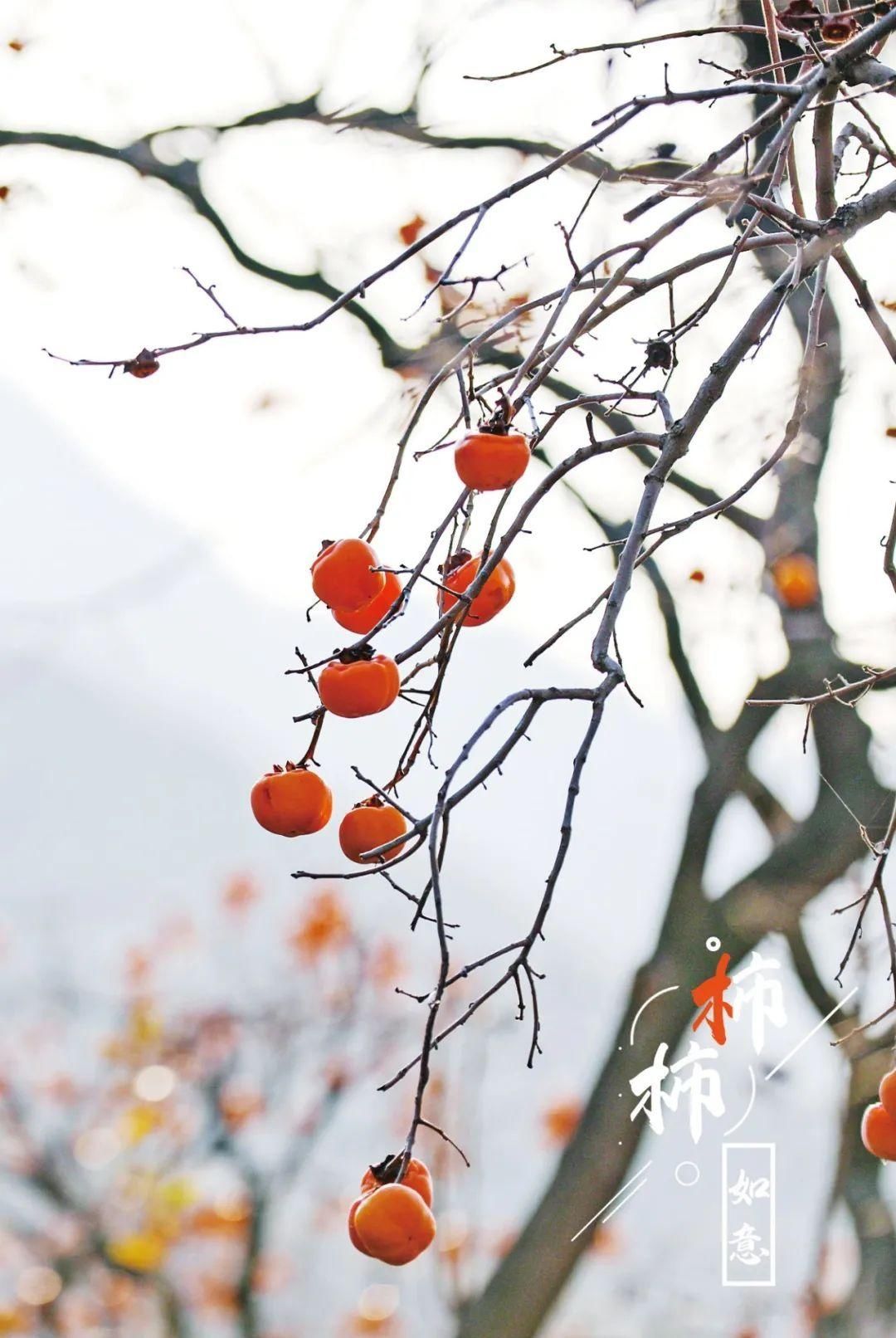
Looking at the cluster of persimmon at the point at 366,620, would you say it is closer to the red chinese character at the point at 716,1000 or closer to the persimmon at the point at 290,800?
the persimmon at the point at 290,800

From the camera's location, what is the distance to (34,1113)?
12.7 feet

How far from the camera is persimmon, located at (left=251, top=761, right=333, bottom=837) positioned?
29.5 inches

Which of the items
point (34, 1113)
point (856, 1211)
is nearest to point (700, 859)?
point (856, 1211)

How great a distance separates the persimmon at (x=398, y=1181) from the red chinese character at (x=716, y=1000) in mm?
950

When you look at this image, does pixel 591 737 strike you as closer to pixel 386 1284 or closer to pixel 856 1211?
pixel 856 1211

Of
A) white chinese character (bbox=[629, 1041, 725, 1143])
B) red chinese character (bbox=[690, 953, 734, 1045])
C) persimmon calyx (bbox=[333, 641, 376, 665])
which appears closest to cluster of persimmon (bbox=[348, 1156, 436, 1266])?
persimmon calyx (bbox=[333, 641, 376, 665])

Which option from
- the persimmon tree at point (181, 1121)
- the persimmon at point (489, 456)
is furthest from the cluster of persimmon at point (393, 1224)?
the persimmon tree at point (181, 1121)

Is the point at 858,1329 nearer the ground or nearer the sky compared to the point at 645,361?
nearer the ground

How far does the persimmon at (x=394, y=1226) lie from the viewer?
68 cm

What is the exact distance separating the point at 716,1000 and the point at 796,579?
98 centimetres

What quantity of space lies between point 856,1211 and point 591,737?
239cm

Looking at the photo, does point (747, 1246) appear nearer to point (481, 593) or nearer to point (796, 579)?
point (796, 579)

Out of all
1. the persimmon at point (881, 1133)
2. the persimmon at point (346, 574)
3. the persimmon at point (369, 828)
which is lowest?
the persimmon at point (881, 1133)

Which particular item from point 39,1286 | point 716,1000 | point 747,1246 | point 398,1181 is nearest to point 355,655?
point 398,1181
